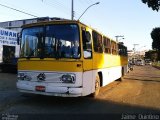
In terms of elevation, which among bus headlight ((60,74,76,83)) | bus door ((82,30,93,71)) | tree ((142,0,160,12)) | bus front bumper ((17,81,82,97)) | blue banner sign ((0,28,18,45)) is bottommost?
bus front bumper ((17,81,82,97))

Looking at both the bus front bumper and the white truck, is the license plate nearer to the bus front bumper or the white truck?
the bus front bumper

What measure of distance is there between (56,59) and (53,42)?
0.63 metres

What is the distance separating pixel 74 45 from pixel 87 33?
3.71 feet

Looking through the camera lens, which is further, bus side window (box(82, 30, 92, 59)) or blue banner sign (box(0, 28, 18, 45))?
blue banner sign (box(0, 28, 18, 45))

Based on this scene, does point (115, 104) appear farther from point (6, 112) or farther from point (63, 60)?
point (6, 112)

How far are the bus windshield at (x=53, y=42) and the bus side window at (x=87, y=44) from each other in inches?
12.7

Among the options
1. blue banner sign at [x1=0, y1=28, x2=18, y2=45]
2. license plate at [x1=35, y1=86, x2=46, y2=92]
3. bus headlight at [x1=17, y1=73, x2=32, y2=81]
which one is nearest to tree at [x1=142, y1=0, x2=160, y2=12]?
bus headlight at [x1=17, y1=73, x2=32, y2=81]

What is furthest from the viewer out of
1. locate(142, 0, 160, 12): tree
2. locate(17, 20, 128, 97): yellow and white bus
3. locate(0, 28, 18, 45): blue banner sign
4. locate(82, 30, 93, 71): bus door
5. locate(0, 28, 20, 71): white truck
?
locate(0, 28, 18, 45): blue banner sign

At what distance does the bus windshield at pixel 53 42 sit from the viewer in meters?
10.6

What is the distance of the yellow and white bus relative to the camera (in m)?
10.4

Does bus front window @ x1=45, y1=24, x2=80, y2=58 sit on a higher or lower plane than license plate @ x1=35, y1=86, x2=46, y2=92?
higher

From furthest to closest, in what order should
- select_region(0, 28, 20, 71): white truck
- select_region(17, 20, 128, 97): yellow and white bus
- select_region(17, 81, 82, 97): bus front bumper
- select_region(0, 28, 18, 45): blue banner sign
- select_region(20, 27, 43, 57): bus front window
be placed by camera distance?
1. select_region(0, 28, 18, 45): blue banner sign
2. select_region(0, 28, 20, 71): white truck
3. select_region(20, 27, 43, 57): bus front window
4. select_region(17, 20, 128, 97): yellow and white bus
5. select_region(17, 81, 82, 97): bus front bumper

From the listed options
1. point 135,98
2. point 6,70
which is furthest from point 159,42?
point 135,98

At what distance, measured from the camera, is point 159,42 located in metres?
53.8
